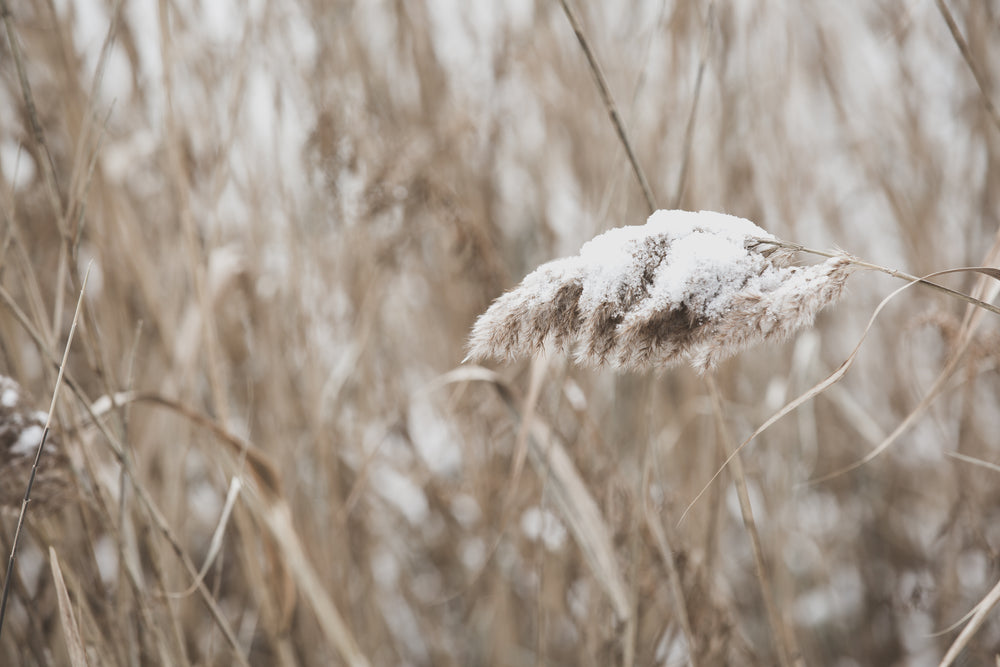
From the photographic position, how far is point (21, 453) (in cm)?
59

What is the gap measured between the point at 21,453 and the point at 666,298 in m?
0.56

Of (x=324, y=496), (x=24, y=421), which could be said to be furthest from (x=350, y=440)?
(x=24, y=421)

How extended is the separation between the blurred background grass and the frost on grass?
0.47 m

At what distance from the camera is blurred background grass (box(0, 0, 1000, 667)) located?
3.11ft

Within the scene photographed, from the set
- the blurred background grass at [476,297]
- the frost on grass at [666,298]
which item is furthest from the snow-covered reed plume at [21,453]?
the frost on grass at [666,298]

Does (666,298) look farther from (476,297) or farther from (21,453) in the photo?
(476,297)

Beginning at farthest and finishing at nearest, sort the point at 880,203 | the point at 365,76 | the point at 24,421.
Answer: the point at 880,203 < the point at 365,76 < the point at 24,421

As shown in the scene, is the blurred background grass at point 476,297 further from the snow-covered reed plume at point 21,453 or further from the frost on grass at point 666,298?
the frost on grass at point 666,298

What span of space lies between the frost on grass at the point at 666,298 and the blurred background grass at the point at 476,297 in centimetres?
47

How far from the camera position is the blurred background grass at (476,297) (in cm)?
95

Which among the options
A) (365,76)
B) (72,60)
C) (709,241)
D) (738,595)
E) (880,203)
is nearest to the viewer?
(709,241)

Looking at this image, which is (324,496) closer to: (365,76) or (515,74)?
(365,76)

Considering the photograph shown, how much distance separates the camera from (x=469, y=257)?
940 millimetres

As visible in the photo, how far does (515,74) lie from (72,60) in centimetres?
78
